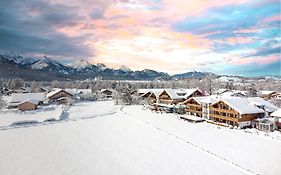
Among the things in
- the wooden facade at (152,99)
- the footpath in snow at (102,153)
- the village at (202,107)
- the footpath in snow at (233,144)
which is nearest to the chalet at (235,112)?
the village at (202,107)

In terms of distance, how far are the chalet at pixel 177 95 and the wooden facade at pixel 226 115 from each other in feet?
51.4

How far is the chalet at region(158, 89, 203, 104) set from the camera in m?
58.5

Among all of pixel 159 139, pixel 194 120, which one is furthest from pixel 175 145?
pixel 194 120

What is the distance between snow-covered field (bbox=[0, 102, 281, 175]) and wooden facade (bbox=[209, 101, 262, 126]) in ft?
11.2

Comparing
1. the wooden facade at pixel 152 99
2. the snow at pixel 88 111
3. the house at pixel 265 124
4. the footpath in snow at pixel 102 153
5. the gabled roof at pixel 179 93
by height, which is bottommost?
the footpath in snow at pixel 102 153

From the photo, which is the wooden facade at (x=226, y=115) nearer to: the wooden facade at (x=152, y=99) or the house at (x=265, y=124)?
the house at (x=265, y=124)

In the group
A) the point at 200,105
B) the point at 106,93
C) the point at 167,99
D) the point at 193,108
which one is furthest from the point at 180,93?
the point at 106,93

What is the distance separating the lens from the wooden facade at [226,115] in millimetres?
37003

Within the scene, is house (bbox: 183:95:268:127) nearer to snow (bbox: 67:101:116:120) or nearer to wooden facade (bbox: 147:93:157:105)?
snow (bbox: 67:101:116:120)

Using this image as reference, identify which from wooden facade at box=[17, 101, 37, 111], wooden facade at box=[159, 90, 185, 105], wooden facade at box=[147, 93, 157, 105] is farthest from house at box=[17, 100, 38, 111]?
wooden facade at box=[159, 90, 185, 105]

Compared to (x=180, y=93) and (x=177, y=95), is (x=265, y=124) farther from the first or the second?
(x=180, y=93)

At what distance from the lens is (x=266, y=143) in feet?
89.8

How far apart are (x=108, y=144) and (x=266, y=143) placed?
1778 cm

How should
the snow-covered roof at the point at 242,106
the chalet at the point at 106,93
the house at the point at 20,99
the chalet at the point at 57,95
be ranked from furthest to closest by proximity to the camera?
the chalet at the point at 106,93 → the chalet at the point at 57,95 → the house at the point at 20,99 → the snow-covered roof at the point at 242,106
